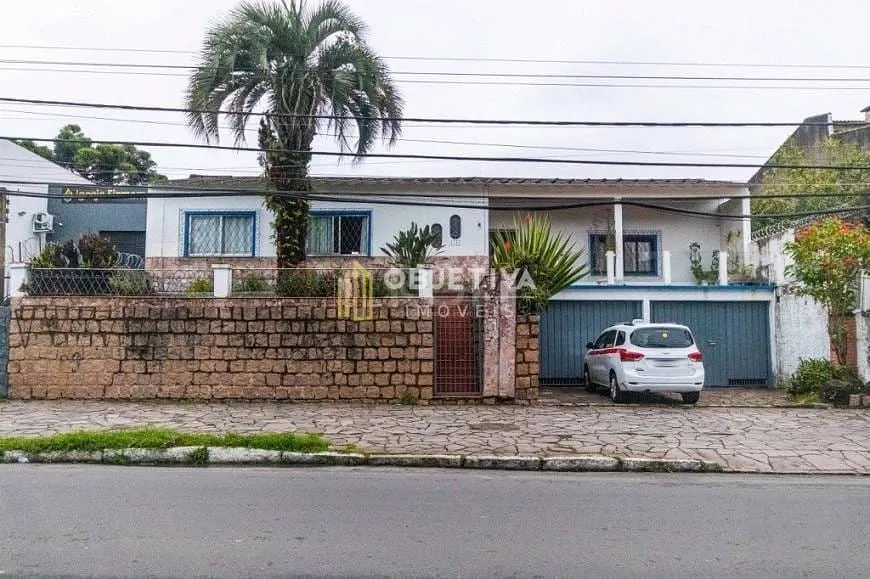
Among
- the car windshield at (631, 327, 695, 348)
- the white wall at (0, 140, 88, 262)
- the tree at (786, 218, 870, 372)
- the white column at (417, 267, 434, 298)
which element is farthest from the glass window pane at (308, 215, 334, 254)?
the tree at (786, 218, 870, 372)

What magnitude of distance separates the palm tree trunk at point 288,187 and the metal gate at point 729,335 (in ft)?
26.9

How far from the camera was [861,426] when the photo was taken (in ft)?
31.3

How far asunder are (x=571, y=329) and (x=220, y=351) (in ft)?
25.6

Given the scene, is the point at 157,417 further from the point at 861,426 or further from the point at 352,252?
the point at 861,426

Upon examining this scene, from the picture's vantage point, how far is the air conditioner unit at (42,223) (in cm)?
1962

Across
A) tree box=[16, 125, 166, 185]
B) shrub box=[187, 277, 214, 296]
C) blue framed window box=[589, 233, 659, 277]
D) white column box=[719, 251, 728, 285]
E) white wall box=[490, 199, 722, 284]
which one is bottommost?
shrub box=[187, 277, 214, 296]

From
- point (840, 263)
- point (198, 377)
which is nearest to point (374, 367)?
point (198, 377)

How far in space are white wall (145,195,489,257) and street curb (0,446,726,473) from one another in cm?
950

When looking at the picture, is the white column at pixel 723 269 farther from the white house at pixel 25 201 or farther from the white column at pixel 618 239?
the white house at pixel 25 201

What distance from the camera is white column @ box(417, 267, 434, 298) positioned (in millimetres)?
11648

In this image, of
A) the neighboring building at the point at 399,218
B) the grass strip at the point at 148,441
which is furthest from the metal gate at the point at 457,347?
the neighboring building at the point at 399,218

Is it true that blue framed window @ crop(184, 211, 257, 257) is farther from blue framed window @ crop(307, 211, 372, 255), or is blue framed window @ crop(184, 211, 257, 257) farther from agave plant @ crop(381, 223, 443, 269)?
agave plant @ crop(381, 223, 443, 269)

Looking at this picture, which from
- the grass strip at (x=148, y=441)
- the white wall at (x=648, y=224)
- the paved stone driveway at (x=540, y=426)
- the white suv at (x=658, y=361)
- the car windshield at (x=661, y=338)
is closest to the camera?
the grass strip at (x=148, y=441)

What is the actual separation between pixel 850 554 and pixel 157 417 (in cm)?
905
